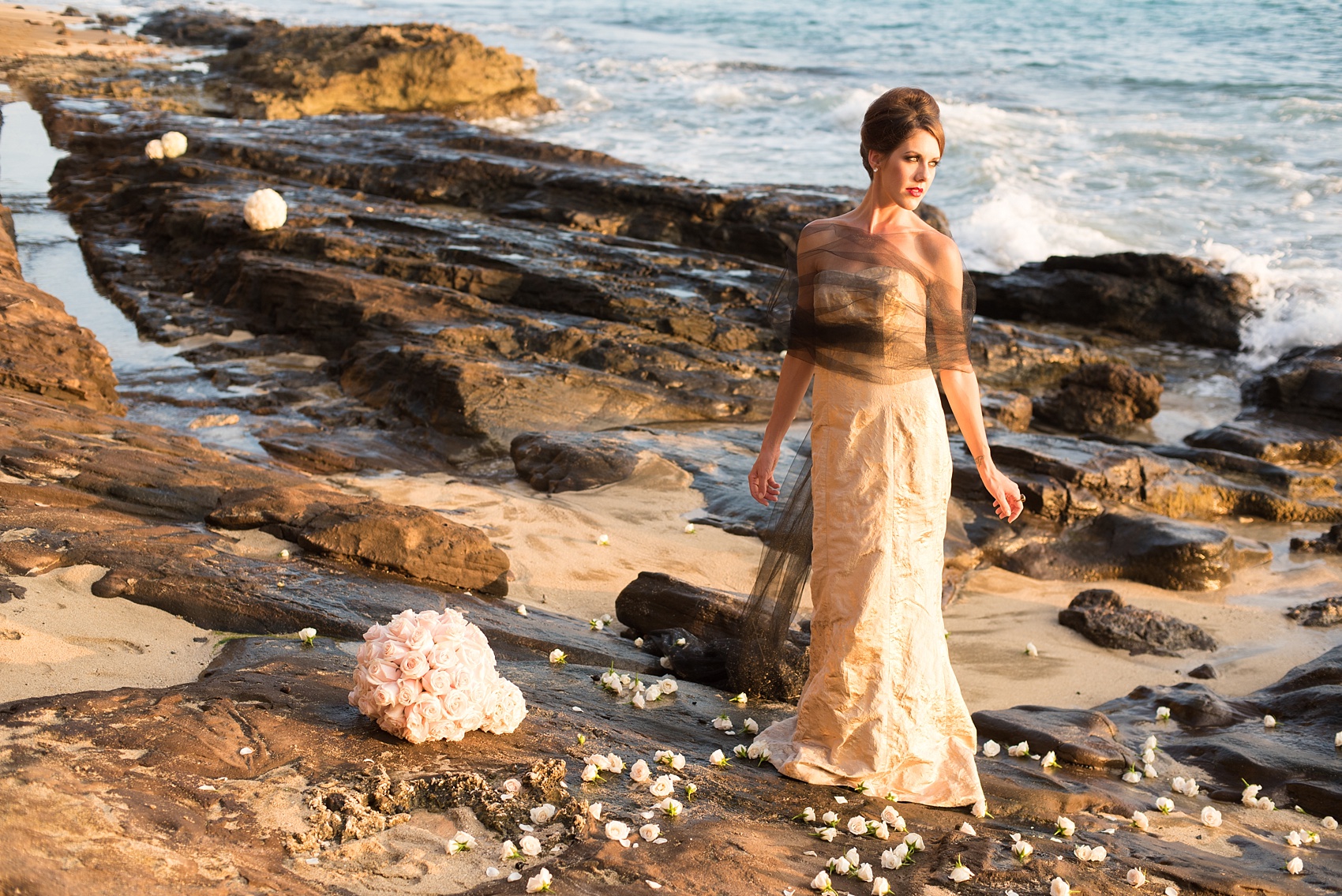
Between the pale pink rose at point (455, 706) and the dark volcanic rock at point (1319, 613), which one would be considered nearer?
the pale pink rose at point (455, 706)

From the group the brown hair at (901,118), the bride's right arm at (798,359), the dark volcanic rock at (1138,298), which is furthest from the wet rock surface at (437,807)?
the dark volcanic rock at (1138,298)

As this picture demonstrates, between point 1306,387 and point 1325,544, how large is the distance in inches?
148

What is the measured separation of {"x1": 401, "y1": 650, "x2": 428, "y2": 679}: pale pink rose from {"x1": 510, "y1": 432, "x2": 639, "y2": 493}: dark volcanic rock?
4.39m

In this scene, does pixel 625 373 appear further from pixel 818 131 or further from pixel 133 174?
pixel 818 131

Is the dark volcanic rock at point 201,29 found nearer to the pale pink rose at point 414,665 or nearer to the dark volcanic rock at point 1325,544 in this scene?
the dark volcanic rock at point 1325,544

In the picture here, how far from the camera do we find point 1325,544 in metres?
8.47

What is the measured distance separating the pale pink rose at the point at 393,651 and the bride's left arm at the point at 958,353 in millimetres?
2181

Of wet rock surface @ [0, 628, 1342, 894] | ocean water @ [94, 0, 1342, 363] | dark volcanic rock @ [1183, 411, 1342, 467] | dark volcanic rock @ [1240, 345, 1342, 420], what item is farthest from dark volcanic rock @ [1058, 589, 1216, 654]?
ocean water @ [94, 0, 1342, 363]

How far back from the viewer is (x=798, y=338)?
13.7ft

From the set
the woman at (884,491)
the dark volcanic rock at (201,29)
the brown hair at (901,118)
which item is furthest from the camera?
the dark volcanic rock at (201,29)

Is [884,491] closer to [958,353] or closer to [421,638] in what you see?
[958,353]

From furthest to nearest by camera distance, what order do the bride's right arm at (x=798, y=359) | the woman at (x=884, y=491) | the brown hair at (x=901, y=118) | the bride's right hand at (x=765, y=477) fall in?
the bride's right hand at (x=765, y=477) < the bride's right arm at (x=798, y=359) < the woman at (x=884, y=491) < the brown hair at (x=901, y=118)

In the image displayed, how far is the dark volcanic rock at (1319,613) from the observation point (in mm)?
7258

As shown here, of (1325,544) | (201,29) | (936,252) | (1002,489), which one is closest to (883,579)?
(1002,489)
